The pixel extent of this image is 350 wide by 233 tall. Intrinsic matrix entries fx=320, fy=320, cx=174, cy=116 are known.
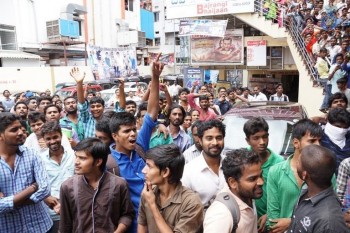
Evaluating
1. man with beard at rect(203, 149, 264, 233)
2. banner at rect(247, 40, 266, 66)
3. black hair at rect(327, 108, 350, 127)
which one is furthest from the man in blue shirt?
banner at rect(247, 40, 266, 66)

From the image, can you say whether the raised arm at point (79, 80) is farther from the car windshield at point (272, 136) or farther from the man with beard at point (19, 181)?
the car windshield at point (272, 136)

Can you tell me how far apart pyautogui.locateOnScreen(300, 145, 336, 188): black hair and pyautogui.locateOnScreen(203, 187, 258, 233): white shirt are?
16.4 inches

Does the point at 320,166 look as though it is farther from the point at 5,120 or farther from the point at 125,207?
the point at 5,120

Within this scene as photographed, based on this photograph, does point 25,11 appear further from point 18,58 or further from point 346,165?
point 346,165

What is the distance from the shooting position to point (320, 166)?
6.02 feet

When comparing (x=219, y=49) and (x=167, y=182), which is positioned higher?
(x=219, y=49)

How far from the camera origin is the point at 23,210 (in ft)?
8.37

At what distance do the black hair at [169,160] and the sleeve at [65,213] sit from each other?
2.33 feet

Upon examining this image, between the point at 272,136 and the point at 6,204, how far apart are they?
3461 millimetres

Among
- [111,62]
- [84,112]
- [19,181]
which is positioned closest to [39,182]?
[19,181]

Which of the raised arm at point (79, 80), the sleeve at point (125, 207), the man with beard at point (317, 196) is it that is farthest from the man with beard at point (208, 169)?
the raised arm at point (79, 80)

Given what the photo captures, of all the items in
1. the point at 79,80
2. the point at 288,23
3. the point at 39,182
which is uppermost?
the point at 288,23

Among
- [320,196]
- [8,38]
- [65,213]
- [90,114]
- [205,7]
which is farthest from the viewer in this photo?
[8,38]

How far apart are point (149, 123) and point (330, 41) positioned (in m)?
8.99
